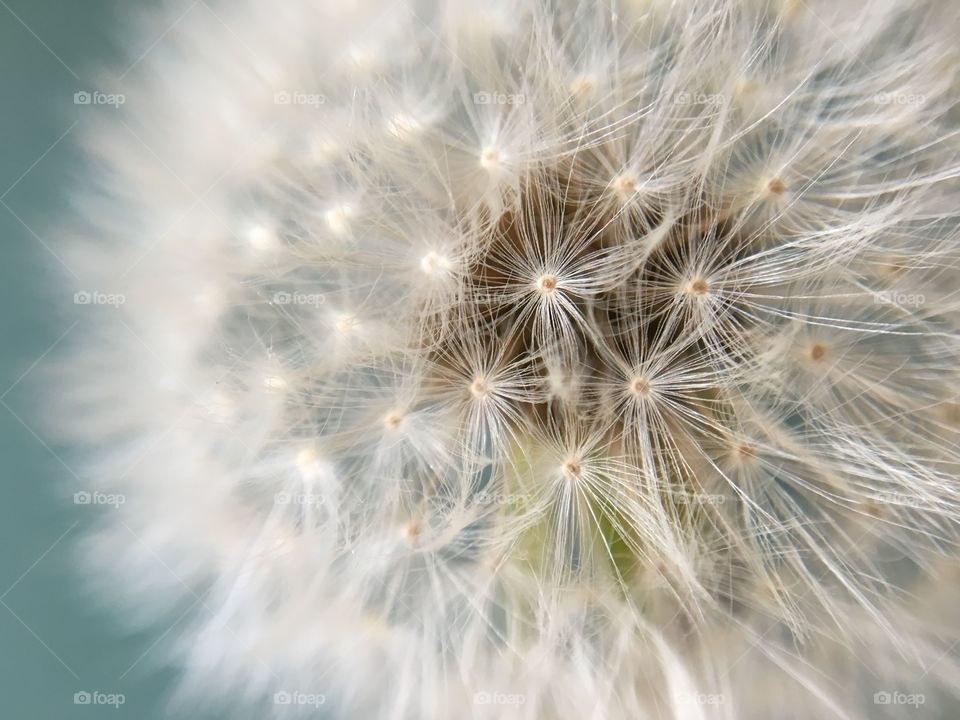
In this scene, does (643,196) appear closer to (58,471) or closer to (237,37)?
(237,37)

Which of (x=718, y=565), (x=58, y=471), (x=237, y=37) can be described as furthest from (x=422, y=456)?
(x=58, y=471)

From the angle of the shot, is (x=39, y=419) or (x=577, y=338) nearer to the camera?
(x=577, y=338)

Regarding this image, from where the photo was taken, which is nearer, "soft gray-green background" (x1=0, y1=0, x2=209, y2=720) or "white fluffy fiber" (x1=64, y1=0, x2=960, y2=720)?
"white fluffy fiber" (x1=64, y1=0, x2=960, y2=720)

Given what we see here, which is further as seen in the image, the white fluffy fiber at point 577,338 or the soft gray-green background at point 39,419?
the soft gray-green background at point 39,419
